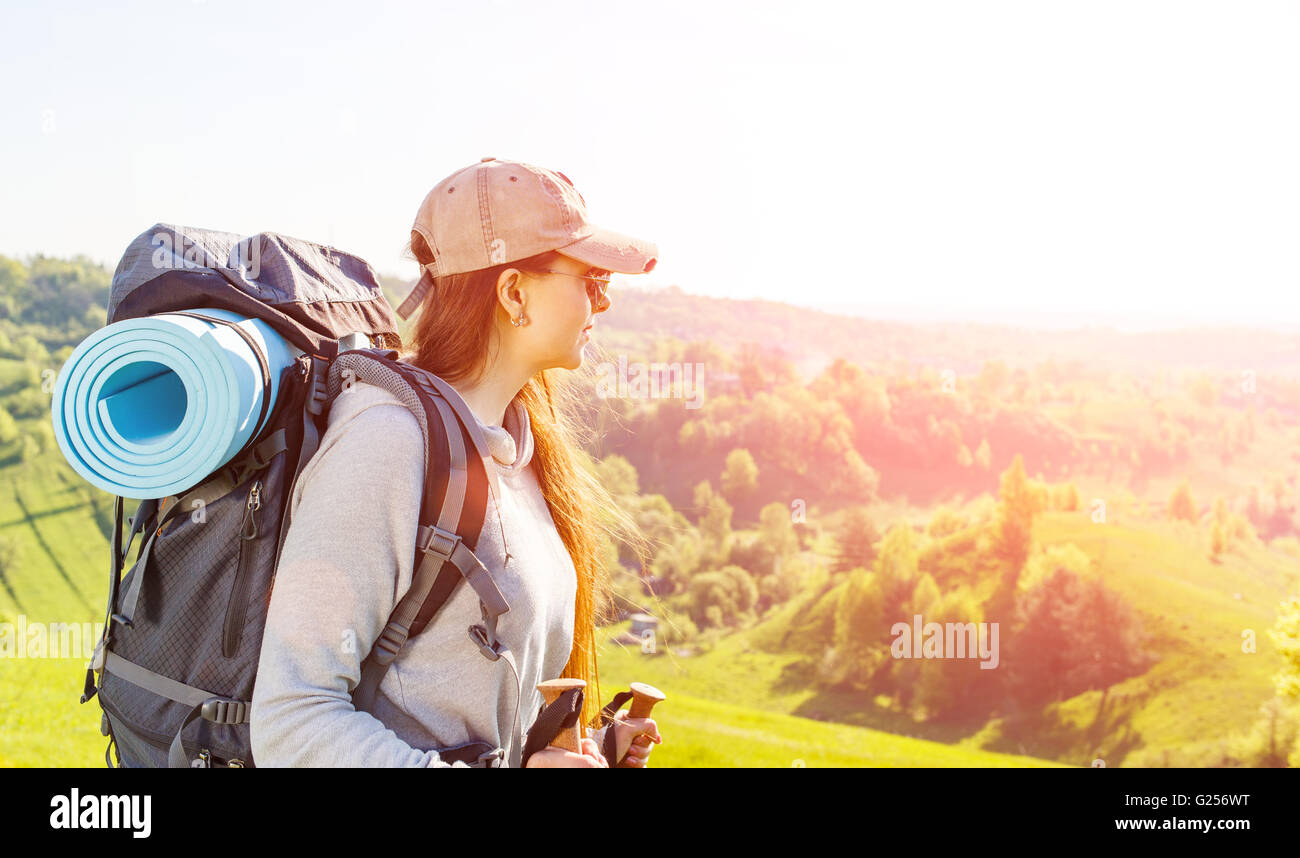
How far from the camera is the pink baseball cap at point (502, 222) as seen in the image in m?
2.35

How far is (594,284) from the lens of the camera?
8.49 ft

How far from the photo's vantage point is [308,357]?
89.0 inches

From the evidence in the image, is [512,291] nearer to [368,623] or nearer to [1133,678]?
[368,623]

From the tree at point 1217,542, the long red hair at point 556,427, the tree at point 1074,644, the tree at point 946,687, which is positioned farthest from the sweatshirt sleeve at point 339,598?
the tree at point 1217,542

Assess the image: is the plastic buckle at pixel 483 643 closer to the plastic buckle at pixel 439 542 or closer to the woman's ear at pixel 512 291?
the plastic buckle at pixel 439 542

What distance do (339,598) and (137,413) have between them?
0.72m

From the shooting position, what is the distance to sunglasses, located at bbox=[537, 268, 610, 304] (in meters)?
2.46

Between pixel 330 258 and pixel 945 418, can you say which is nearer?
pixel 330 258

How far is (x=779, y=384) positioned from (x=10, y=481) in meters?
64.3
